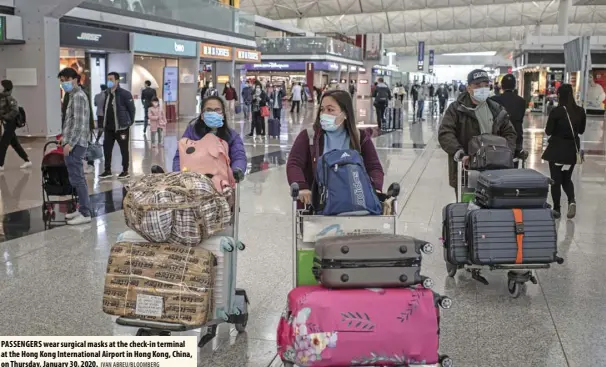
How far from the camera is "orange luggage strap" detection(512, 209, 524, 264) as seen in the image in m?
5.05

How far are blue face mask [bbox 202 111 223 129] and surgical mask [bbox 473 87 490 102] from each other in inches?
97.7

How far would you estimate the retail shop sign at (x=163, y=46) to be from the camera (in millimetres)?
23486

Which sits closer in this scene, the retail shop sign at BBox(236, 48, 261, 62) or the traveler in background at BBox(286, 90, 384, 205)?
the traveler in background at BBox(286, 90, 384, 205)

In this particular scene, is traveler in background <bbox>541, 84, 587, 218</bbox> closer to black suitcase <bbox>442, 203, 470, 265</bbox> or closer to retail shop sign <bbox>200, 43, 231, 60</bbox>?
black suitcase <bbox>442, 203, 470, 265</bbox>

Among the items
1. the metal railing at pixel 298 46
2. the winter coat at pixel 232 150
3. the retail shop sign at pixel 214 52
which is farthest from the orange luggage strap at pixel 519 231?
the metal railing at pixel 298 46

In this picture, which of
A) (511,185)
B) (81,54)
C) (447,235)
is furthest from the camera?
(81,54)

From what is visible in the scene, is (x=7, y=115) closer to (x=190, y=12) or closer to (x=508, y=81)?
(x=508, y=81)

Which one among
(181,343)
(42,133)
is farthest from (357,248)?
(42,133)

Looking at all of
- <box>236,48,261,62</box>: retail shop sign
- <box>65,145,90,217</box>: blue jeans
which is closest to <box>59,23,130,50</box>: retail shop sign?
<box>236,48,261,62</box>: retail shop sign

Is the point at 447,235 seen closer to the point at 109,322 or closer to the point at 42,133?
the point at 109,322

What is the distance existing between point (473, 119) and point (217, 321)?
333 centimetres

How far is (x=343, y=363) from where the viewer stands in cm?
298

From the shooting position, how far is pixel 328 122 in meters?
4.09

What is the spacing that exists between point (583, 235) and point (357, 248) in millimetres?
5266
